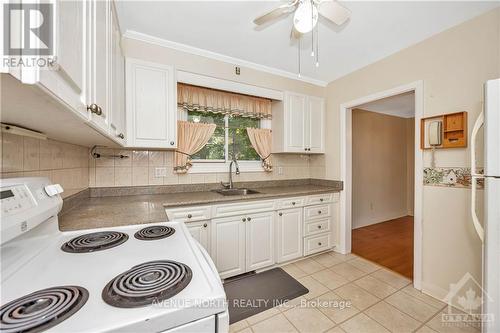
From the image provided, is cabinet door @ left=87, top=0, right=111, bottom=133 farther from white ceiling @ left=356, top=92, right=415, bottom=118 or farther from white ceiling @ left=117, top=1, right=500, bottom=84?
white ceiling @ left=356, top=92, right=415, bottom=118

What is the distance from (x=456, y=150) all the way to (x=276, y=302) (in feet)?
6.80

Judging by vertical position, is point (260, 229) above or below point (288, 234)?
above

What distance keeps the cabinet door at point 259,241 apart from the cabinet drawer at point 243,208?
6 centimetres

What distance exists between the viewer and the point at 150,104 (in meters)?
1.99

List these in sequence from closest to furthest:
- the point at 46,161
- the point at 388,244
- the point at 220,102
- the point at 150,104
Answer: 1. the point at 46,161
2. the point at 150,104
3. the point at 220,102
4. the point at 388,244

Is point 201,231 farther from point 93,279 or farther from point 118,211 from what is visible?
point 93,279

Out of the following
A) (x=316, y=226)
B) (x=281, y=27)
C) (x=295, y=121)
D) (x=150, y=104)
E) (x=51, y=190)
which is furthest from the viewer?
(x=295, y=121)

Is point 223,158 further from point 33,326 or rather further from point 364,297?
point 33,326

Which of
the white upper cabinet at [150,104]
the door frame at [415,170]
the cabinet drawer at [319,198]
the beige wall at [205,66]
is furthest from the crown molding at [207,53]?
the cabinet drawer at [319,198]

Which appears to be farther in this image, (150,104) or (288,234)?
(288,234)

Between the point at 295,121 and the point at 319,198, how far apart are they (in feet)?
3.58

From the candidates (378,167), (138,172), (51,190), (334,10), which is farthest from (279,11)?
(378,167)

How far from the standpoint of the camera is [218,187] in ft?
8.49

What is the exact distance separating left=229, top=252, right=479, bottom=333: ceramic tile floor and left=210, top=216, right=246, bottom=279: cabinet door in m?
0.52
